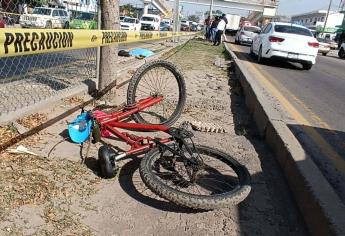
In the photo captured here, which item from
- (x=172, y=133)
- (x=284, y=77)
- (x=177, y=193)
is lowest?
(x=284, y=77)

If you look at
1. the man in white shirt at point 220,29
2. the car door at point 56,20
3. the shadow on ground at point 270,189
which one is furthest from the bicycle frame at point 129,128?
the man in white shirt at point 220,29

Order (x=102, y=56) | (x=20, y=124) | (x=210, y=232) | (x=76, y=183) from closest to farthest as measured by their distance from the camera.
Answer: (x=210, y=232)
(x=76, y=183)
(x=20, y=124)
(x=102, y=56)

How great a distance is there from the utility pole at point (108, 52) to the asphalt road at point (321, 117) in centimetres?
265

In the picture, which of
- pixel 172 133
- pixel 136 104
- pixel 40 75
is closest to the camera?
pixel 172 133

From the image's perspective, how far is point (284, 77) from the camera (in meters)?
11.9

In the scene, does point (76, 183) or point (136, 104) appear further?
point (136, 104)

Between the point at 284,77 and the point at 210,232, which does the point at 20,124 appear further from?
the point at 284,77

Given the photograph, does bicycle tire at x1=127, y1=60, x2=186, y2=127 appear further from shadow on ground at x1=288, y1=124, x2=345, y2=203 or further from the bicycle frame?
shadow on ground at x1=288, y1=124, x2=345, y2=203

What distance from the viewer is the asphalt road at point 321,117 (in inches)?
174

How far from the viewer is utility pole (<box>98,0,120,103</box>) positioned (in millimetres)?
5789

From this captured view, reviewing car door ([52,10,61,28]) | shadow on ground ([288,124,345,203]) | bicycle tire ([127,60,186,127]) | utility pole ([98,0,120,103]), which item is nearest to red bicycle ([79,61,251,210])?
bicycle tire ([127,60,186,127])

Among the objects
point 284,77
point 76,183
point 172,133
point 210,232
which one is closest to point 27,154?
point 76,183

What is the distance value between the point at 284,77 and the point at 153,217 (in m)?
9.71

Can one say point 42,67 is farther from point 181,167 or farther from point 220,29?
point 220,29
